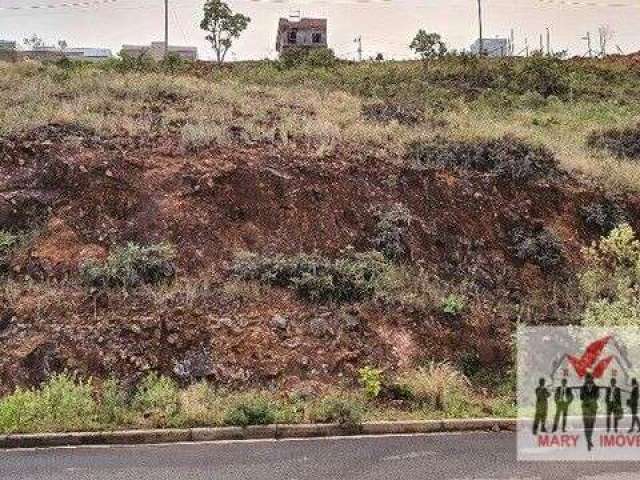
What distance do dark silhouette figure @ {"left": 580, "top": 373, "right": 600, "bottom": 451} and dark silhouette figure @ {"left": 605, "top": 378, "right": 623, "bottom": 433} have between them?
6.6 inches

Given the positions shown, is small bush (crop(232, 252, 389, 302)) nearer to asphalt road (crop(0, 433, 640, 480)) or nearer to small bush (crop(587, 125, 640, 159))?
asphalt road (crop(0, 433, 640, 480))

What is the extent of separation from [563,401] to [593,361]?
0.94 meters

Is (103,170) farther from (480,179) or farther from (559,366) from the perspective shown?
(559,366)

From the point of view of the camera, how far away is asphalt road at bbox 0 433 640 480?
7.34m

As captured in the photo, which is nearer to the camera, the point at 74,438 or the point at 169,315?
the point at 74,438

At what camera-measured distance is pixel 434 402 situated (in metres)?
9.95

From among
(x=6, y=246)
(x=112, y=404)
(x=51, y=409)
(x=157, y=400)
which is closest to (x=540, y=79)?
(x=6, y=246)

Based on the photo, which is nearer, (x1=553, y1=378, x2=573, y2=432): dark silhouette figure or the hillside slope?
(x1=553, y1=378, x2=573, y2=432): dark silhouette figure

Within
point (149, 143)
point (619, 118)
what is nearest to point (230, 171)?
point (149, 143)

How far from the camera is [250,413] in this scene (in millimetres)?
9133

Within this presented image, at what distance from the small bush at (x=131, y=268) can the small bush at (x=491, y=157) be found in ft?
21.5

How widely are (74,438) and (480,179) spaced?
10.5 m

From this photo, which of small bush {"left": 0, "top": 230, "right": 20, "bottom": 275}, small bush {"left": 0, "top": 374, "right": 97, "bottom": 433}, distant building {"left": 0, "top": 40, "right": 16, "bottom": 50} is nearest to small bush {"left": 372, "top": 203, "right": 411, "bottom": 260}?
small bush {"left": 0, "top": 374, "right": 97, "bottom": 433}

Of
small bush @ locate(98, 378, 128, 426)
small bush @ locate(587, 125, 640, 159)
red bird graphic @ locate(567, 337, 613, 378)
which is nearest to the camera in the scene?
small bush @ locate(98, 378, 128, 426)
